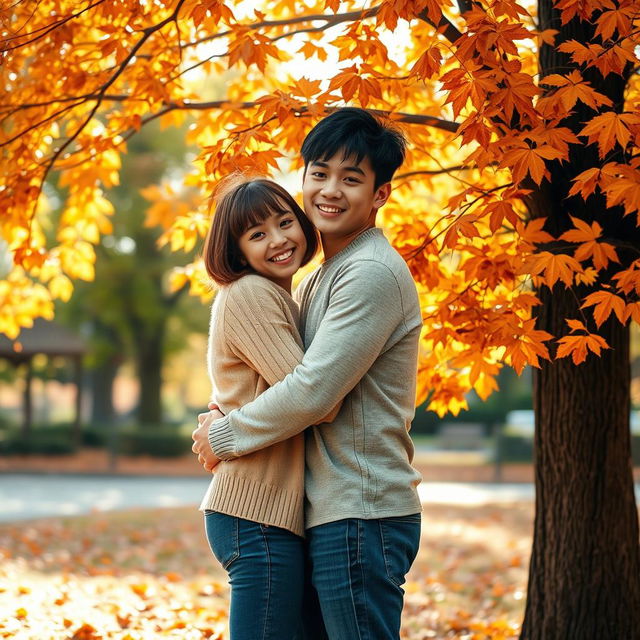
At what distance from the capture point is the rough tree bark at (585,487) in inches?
179

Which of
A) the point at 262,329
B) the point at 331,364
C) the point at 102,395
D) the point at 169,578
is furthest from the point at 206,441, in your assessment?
the point at 102,395

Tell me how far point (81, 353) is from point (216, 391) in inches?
940

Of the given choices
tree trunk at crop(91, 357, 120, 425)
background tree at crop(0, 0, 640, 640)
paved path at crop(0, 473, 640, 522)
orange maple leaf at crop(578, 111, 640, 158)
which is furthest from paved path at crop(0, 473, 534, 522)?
orange maple leaf at crop(578, 111, 640, 158)

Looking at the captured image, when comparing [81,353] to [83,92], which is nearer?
[83,92]

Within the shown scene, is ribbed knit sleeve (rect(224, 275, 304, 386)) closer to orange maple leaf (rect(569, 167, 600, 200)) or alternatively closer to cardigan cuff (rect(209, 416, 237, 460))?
cardigan cuff (rect(209, 416, 237, 460))

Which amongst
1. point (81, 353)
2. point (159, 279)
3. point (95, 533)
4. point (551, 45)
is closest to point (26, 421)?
point (81, 353)

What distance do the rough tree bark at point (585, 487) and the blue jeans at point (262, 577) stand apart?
2266mm

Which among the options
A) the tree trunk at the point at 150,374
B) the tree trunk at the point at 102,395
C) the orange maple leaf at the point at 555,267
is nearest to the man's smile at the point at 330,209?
the orange maple leaf at the point at 555,267

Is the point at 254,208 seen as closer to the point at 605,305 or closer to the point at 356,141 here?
the point at 356,141

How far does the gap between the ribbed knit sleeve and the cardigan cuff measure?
19 cm

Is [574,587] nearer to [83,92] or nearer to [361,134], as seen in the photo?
[361,134]

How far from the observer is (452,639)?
564 cm

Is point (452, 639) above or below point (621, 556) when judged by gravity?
below

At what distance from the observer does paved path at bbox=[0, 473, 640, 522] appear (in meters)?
14.9
